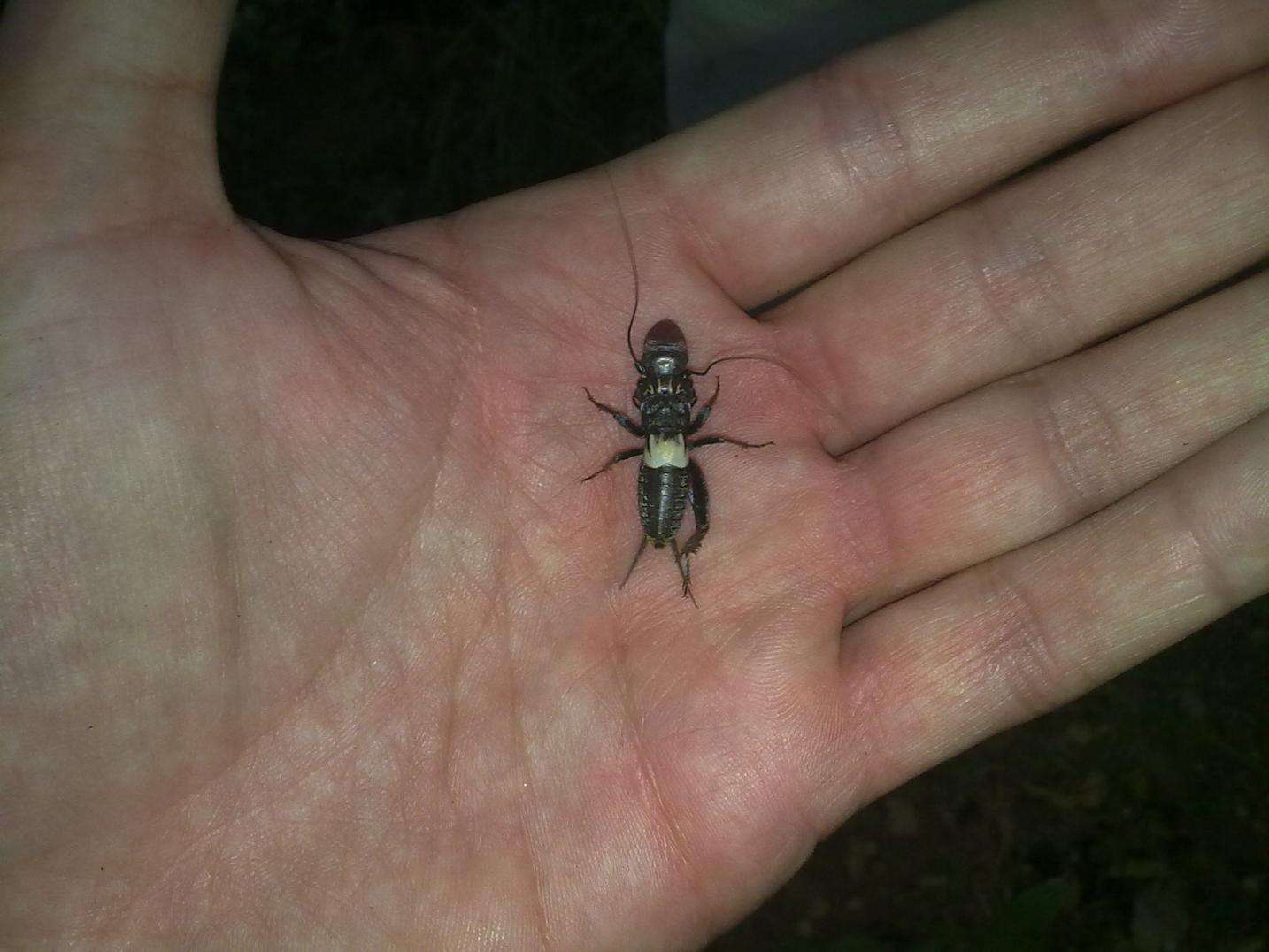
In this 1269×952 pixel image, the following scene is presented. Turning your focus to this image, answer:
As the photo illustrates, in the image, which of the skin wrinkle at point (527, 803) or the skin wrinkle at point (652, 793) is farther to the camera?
the skin wrinkle at point (652, 793)

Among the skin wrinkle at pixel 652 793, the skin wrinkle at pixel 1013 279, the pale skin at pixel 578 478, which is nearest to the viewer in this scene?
the pale skin at pixel 578 478

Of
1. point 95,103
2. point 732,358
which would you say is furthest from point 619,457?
point 95,103

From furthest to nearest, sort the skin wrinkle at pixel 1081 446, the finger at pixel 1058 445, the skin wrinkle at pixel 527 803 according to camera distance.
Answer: the skin wrinkle at pixel 1081 446
the finger at pixel 1058 445
the skin wrinkle at pixel 527 803

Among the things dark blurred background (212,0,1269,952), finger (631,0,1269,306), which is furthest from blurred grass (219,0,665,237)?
finger (631,0,1269,306)

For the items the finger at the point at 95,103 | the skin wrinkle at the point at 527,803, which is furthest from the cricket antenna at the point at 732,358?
the finger at the point at 95,103

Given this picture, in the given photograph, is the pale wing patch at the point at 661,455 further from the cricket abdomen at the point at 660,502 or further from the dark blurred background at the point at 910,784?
the dark blurred background at the point at 910,784

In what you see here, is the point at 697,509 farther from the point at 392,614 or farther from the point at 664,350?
the point at 392,614

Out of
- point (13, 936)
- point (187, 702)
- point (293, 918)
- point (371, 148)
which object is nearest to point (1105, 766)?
point (293, 918)
